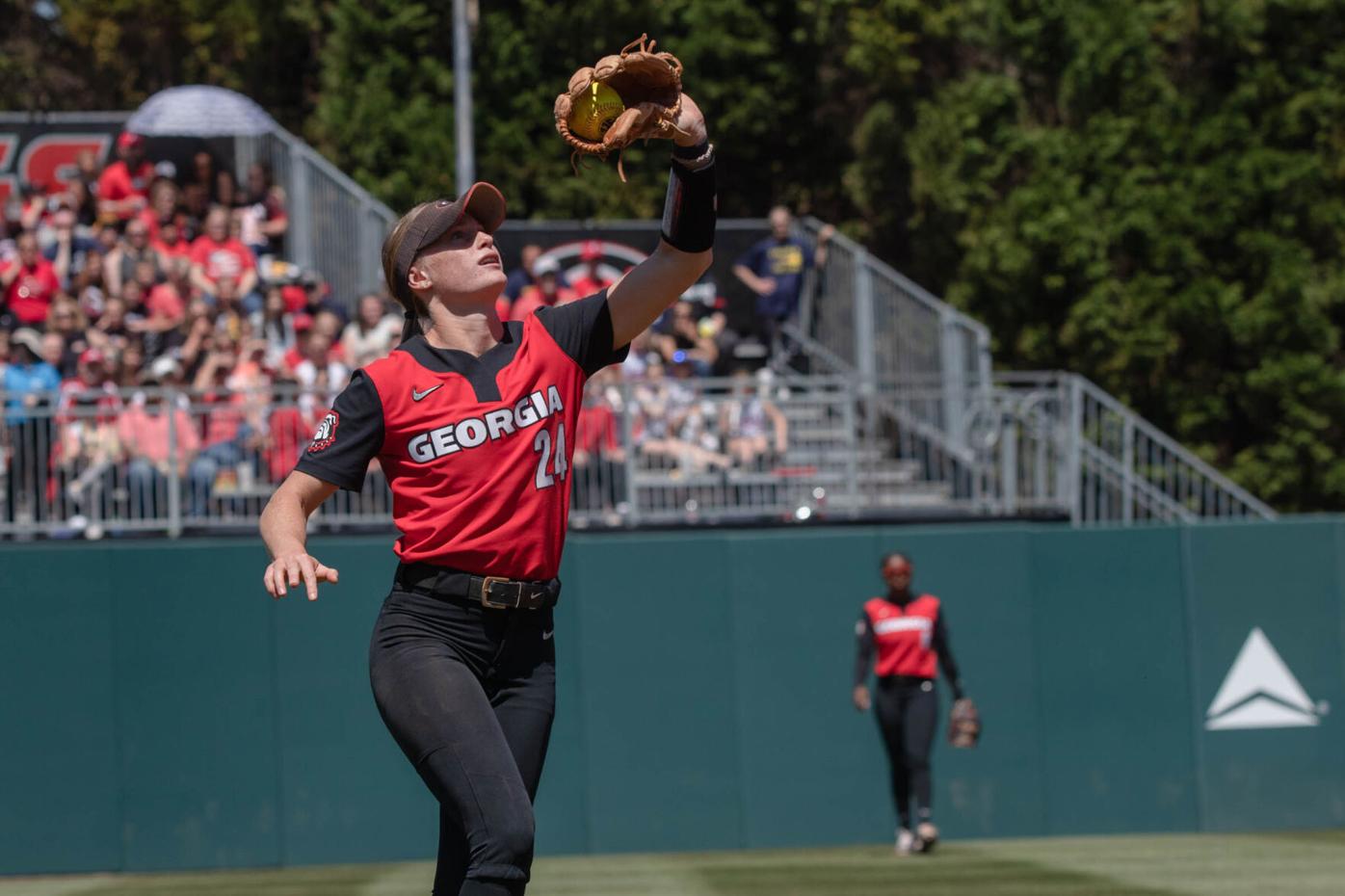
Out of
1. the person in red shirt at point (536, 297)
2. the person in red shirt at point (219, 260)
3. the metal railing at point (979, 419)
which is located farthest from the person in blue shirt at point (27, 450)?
the metal railing at point (979, 419)

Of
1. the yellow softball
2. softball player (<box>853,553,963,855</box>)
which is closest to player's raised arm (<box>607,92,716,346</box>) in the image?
the yellow softball

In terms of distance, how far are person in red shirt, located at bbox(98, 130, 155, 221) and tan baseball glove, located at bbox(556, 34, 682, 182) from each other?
14.4 meters

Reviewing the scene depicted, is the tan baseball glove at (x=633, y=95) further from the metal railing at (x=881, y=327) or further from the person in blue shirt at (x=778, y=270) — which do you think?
the person in blue shirt at (x=778, y=270)

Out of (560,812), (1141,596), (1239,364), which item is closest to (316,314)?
(560,812)

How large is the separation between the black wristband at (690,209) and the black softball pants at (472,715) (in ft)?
3.50

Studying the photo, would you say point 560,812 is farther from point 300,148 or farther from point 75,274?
point 300,148

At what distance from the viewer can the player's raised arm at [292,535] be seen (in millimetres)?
4711

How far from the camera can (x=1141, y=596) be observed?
15.3 metres

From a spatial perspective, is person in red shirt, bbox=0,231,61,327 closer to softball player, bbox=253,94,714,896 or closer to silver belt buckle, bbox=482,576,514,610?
softball player, bbox=253,94,714,896

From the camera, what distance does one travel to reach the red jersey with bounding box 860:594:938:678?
13508 millimetres

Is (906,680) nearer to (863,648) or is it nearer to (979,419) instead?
(863,648)

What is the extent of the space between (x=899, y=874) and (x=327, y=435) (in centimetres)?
785

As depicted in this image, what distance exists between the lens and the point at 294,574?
4.73 meters

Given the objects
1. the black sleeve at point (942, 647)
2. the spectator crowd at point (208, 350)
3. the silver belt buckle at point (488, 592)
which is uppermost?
the spectator crowd at point (208, 350)
